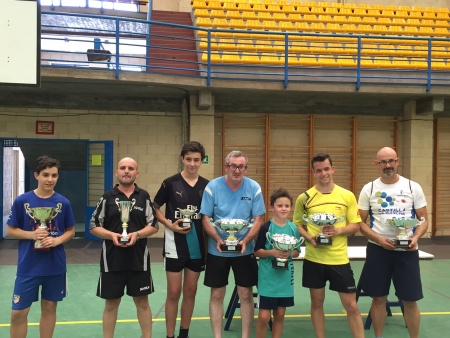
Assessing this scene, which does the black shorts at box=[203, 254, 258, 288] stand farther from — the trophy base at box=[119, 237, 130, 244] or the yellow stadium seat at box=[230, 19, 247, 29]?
the yellow stadium seat at box=[230, 19, 247, 29]

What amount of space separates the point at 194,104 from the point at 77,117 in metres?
2.44

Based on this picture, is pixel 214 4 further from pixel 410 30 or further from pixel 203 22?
pixel 410 30

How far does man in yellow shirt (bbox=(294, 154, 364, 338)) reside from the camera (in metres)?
3.24

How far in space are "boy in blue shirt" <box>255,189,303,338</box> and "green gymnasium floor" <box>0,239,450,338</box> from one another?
86 cm

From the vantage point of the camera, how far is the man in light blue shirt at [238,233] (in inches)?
130

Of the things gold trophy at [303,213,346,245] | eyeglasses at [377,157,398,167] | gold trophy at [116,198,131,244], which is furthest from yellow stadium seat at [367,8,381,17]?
gold trophy at [116,198,131,244]

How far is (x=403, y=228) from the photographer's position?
3.35m

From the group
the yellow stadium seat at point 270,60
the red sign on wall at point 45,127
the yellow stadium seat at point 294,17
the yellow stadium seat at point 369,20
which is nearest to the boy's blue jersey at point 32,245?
the red sign on wall at point 45,127

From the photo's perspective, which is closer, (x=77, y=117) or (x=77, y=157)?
(x=77, y=117)

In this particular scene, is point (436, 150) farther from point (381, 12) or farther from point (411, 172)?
point (381, 12)

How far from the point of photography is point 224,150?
30.0 feet

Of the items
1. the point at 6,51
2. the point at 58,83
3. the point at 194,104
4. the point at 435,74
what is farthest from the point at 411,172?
the point at 6,51

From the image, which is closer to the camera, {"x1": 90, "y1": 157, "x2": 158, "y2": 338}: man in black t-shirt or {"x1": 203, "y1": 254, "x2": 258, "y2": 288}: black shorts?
{"x1": 90, "y1": 157, "x2": 158, "y2": 338}: man in black t-shirt

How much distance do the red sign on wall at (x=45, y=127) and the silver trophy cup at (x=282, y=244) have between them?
6.77 m
